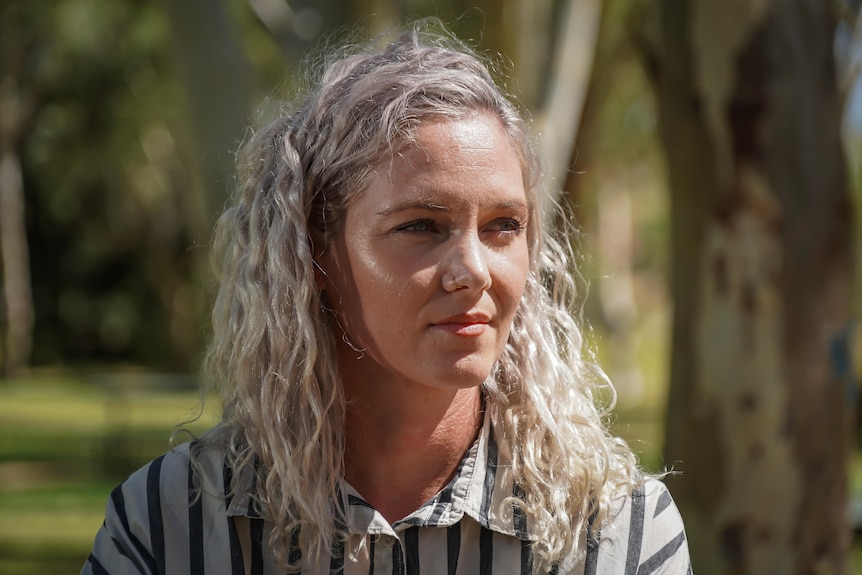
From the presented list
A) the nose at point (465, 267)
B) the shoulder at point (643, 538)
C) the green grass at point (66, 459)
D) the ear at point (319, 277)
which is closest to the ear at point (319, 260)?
the ear at point (319, 277)

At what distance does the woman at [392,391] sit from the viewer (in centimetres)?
209

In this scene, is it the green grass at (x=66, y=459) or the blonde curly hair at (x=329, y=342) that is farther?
the green grass at (x=66, y=459)

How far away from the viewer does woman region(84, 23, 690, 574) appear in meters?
2.09

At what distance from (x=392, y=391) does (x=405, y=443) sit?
0.10 metres

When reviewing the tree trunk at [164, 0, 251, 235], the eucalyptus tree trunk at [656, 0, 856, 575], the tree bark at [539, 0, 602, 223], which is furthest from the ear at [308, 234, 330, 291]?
the tree bark at [539, 0, 602, 223]

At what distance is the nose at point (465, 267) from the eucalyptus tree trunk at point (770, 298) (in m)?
3.44

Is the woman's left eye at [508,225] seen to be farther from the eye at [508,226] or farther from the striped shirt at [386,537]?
the striped shirt at [386,537]

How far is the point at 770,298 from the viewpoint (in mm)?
5242

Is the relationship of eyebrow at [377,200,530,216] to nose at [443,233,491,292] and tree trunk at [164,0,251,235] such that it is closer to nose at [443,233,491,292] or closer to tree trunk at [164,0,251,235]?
nose at [443,233,491,292]

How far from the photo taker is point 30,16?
19719 millimetres

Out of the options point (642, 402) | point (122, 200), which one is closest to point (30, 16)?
point (122, 200)

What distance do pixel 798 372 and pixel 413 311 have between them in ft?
11.7

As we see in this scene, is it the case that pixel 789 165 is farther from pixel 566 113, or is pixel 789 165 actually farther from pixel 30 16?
pixel 30 16

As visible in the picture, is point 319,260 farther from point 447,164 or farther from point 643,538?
point 643,538
